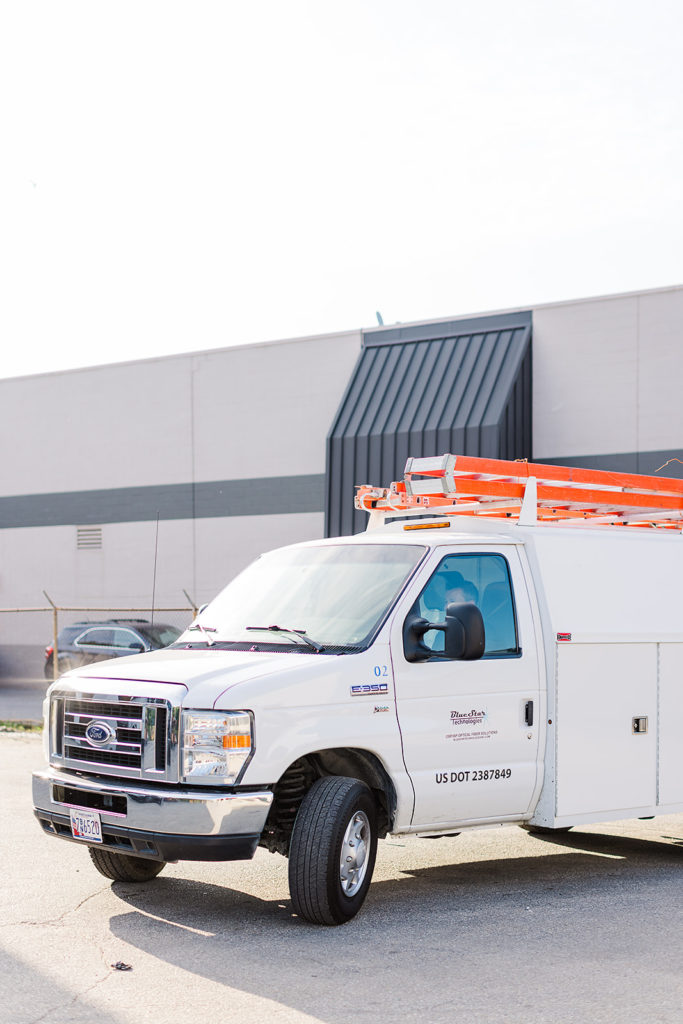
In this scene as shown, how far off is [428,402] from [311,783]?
1553 centimetres

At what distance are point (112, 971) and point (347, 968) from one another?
1.10m

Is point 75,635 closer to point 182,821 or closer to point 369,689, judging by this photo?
point 369,689

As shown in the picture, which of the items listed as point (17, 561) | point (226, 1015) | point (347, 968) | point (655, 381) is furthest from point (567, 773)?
point (17, 561)

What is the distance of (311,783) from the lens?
674 centimetres

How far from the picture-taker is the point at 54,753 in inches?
274

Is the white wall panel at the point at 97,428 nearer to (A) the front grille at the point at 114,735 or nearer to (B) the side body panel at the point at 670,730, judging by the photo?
(B) the side body panel at the point at 670,730

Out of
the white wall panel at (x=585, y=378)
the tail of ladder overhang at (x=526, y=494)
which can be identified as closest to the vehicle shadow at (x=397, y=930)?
the tail of ladder overhang at (x=526, y=494)

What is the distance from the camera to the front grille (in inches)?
248

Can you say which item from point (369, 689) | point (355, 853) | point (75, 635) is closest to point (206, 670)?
point (369, 689)

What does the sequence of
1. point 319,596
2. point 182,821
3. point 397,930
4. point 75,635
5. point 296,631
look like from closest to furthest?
point 182,821 < point 397,930 < point 296,631 < point 319,596 < point 75,635

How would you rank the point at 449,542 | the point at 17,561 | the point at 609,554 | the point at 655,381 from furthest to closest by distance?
the point at 17,561 → the point at 655,381 → the point at 609,554 → the point at 449,542

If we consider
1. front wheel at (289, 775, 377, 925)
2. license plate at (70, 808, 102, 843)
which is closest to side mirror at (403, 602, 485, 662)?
front wheel at (289, 775, 377, 925)

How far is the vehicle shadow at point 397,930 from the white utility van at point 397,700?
0.33m

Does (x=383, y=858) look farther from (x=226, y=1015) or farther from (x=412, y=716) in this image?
(x=226, y=1015)
